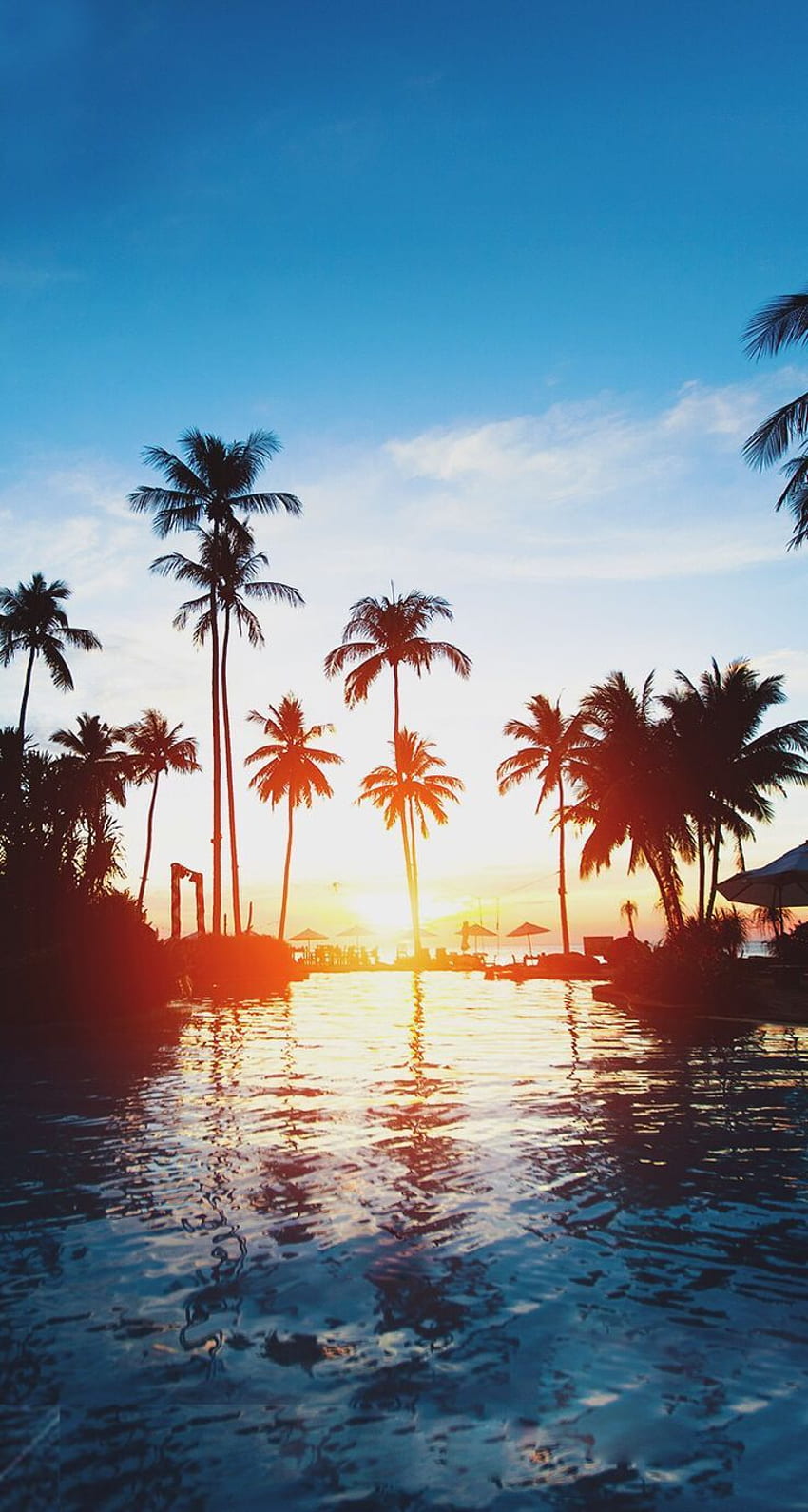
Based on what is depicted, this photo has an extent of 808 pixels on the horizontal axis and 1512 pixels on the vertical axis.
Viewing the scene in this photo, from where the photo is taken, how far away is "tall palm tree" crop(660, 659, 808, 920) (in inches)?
1291

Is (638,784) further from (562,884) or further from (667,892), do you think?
(562,884)

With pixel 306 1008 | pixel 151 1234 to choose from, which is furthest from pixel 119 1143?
pixel 306 1008

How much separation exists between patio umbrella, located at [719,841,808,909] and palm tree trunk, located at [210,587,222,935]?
16624 millimetres

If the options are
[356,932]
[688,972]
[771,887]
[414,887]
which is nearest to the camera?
[688,972]

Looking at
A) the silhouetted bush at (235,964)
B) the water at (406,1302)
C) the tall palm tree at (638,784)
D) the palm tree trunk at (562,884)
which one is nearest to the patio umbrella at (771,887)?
the tall palm tree at (638,784)

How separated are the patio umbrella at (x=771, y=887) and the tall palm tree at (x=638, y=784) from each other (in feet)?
17.4

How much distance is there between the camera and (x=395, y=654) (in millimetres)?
40188

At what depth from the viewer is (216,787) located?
32.8 metres

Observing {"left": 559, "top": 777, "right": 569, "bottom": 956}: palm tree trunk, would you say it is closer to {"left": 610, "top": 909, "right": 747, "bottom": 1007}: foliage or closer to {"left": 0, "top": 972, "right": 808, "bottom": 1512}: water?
{"left": 610, "top": 909, "right": 747, "bottom": 1007}: foliage

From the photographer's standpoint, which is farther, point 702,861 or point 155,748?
point 155,748

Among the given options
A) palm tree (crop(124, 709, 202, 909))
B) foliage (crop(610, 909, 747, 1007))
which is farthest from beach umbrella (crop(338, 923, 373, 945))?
foliage (crop(610, 909, 747, 1007))

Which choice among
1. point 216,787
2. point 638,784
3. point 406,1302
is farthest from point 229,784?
point 406,1302

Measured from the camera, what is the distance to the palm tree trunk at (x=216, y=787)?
32031 mm

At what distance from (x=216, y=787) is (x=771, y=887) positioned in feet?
61.1
